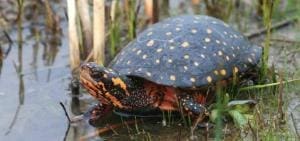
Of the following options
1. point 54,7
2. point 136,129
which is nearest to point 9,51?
point 54,7

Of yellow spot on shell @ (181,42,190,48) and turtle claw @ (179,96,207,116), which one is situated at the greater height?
yellow spot on shell @ (181,42,190,48)

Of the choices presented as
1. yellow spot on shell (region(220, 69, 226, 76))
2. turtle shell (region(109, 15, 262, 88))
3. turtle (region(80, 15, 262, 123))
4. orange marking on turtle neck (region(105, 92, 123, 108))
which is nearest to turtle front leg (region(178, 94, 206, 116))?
turtle (region(80, 15, 262, 123))

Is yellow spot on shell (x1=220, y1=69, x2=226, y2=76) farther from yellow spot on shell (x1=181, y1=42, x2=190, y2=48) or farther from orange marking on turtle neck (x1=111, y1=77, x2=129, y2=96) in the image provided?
orange marking on turtle neck (x1=111, y1=77, x2=129, y2=96)

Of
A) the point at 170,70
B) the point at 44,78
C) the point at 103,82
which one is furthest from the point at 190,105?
the point at 44,78

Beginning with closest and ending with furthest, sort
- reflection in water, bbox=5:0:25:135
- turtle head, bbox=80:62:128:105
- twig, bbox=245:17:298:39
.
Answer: turtle head, bbox=80:62:128:105
reflection in water, bbox=5:0:25:135
twig, bbox=245:17:298:39

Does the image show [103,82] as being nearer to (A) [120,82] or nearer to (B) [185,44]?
(A) [120,82]

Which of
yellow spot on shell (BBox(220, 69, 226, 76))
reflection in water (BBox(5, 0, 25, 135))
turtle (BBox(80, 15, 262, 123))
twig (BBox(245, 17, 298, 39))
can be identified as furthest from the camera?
twig (BBox(245, 17, 298, 39))
